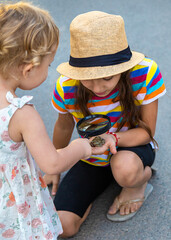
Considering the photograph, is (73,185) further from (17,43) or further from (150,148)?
(17,43)

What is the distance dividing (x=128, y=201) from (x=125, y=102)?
46 cm

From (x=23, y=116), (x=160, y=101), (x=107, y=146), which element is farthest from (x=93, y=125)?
(x=160, y=101)

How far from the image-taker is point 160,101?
2168 mm

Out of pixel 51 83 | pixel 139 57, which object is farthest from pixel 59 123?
pixel 51 83

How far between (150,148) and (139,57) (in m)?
0.48

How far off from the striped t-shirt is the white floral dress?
357 millimetres

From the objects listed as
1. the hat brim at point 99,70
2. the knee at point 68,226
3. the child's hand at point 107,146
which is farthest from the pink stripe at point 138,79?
the knee at point 68,226

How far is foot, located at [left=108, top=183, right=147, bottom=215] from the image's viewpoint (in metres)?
1.51

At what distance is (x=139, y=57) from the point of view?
48.8 inches

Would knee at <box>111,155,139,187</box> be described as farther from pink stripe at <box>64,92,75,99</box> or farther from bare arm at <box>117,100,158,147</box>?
pink stripe at <box>64,92,75,99</box>

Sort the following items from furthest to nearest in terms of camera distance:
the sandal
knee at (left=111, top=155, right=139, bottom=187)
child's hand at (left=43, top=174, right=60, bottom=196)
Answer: child's hand at (left=43, top=174, right=60, bottom=196)
the sandal
knee at (left=111, top=155, right=139, bottom=187)

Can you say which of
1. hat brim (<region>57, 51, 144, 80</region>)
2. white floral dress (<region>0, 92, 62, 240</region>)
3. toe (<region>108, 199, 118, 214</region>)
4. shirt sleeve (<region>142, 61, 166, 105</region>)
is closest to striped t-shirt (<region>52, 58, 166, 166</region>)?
shirt sleeve (<region>142, 61, 166, 105</region>)

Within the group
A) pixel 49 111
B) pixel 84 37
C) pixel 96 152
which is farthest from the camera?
pixel 49 111

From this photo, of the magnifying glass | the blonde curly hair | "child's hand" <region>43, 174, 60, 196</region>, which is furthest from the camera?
"child's hand" <region>43, 174, 60, 196</region>
